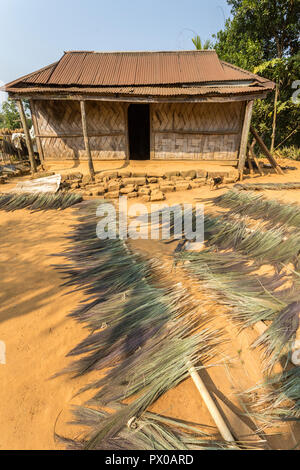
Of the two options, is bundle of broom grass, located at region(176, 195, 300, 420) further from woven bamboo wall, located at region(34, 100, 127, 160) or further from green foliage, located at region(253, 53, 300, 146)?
green foliage, located at region(253, 53, 300, 146)

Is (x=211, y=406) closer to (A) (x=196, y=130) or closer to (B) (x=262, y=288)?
(B) (x=262, y=288)

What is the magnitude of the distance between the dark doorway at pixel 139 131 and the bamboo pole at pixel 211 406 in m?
10.6

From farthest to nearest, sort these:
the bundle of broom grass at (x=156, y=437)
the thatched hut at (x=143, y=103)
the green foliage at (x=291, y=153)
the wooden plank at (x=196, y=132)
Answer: the green foliage at (x=291, y=153) < the wooden plank at (x=196, y=132) < the thatched hut at (x=143, y=103) < the bundle of broom grass at (x=156, y=437)

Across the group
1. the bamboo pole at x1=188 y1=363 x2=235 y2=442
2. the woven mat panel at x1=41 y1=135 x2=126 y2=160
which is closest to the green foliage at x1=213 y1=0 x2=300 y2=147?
the woven mat panel at x1=41 y1=135 x2=126 y2=160

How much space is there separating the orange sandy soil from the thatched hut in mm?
5872

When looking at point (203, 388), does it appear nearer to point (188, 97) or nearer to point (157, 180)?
point (157, 180)

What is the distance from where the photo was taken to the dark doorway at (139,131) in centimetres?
1120

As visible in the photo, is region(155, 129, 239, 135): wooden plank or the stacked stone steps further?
region(155, 129, 239, 135): wooden plank

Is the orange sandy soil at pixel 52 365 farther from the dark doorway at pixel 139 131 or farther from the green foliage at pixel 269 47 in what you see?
the green foliage at pixel 269 47

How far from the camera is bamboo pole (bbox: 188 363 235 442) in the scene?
1.21m

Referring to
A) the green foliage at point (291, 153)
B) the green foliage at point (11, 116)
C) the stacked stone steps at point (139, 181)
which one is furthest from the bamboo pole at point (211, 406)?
the green foliage at point (11, 116)

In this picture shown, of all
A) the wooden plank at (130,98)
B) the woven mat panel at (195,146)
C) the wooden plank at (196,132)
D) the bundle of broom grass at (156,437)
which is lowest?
the bundle of broom grass at (156,437)

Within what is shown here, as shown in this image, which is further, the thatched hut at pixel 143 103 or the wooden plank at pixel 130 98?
the thatched hut at pixel 143 103
